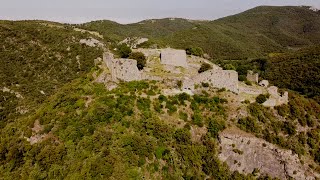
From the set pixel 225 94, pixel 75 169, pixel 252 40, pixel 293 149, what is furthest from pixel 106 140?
pixel 252 40

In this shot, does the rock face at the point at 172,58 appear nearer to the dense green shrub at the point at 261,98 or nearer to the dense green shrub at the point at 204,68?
the dense green shrub at the point at 204,68

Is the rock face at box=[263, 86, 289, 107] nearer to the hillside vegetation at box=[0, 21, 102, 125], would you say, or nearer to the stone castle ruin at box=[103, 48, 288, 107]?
the stone castle ruin at box=[103, 48, 288, 107]

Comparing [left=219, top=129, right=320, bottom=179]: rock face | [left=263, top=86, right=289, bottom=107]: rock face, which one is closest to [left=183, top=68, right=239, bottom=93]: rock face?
[left=263, top=86, right=289, bottom=107]: rock face

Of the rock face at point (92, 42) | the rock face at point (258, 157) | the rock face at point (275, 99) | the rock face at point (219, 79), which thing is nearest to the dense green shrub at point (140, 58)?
the rock face at point (219, 79)

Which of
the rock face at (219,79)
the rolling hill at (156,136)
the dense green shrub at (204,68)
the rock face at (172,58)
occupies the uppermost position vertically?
the rock face at (172,58)

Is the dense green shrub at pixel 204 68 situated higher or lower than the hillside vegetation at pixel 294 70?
higher

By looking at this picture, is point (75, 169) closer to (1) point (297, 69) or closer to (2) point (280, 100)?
(2) point (280, 100)

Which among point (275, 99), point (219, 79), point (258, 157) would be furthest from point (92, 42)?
point (258, 157)

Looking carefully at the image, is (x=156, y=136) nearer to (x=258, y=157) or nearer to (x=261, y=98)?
(x=258, y=157)
